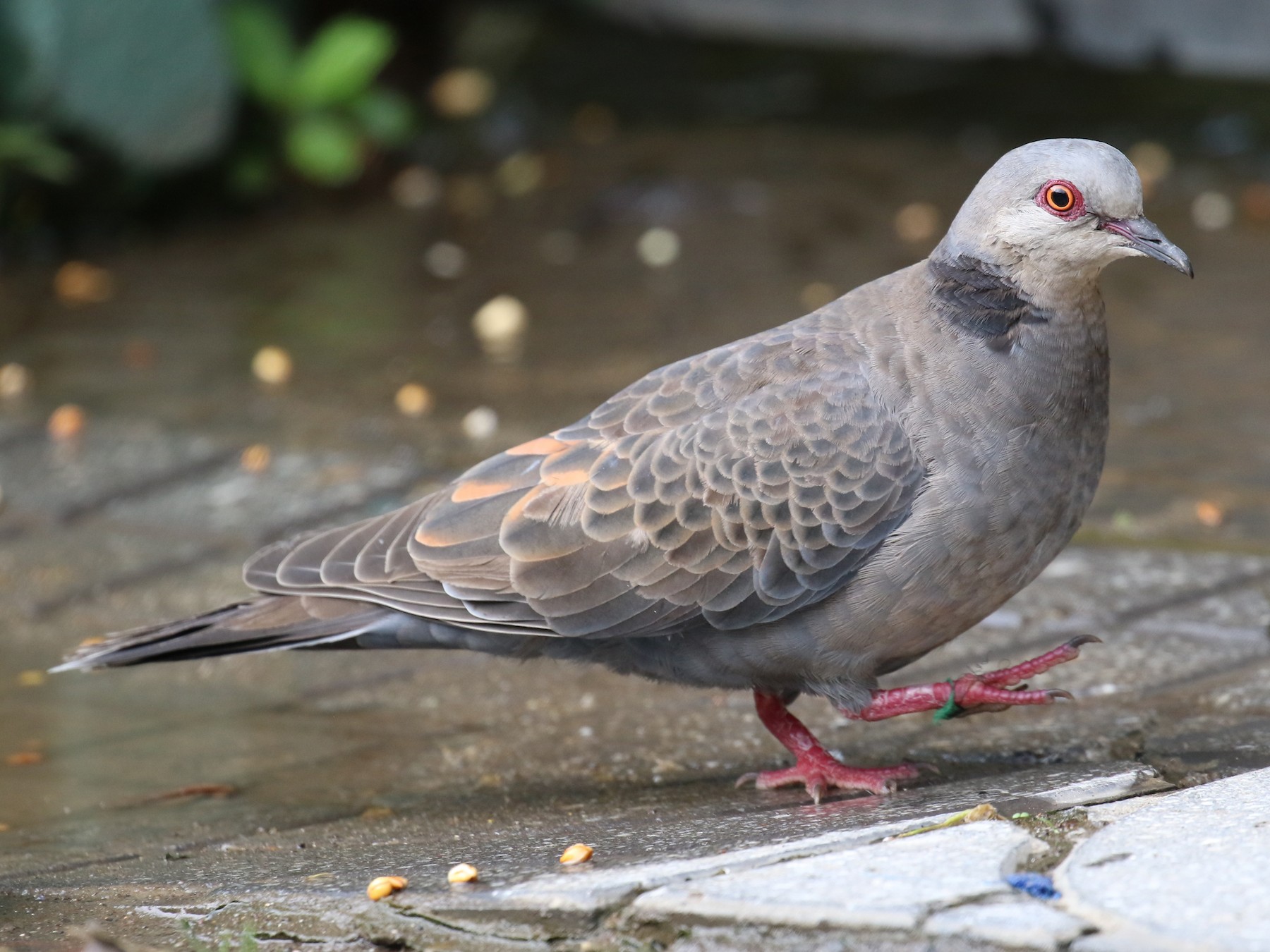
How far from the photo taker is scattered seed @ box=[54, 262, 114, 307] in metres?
7.45

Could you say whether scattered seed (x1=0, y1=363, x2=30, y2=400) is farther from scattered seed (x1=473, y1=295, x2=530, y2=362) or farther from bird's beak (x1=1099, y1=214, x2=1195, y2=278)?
bird's beak (x1=1099, y1=214, x2=1195, y2=278)

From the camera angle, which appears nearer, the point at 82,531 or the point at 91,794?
the point at 91,794

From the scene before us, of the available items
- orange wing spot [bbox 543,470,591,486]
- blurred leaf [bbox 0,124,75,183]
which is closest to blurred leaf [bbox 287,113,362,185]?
blurred leaf [bbox 0,124,75,183]

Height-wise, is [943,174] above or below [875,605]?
above

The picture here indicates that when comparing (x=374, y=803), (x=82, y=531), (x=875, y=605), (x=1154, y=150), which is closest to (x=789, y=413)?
(x=875, y=605)

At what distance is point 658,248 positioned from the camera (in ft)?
25.9

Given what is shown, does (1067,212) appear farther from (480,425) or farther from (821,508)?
(480,425)

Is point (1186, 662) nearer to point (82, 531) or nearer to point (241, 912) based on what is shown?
point (241, 912)

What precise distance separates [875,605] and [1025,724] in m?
0.64

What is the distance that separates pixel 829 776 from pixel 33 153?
17.6 feet

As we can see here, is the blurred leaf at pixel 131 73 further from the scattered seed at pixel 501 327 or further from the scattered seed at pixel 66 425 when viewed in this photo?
the scattered seed at pixel 66 425

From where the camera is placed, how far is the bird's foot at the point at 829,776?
133 inches

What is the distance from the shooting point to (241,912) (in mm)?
2879

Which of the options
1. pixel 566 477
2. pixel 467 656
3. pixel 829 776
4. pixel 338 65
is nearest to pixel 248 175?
pixel 338 65
